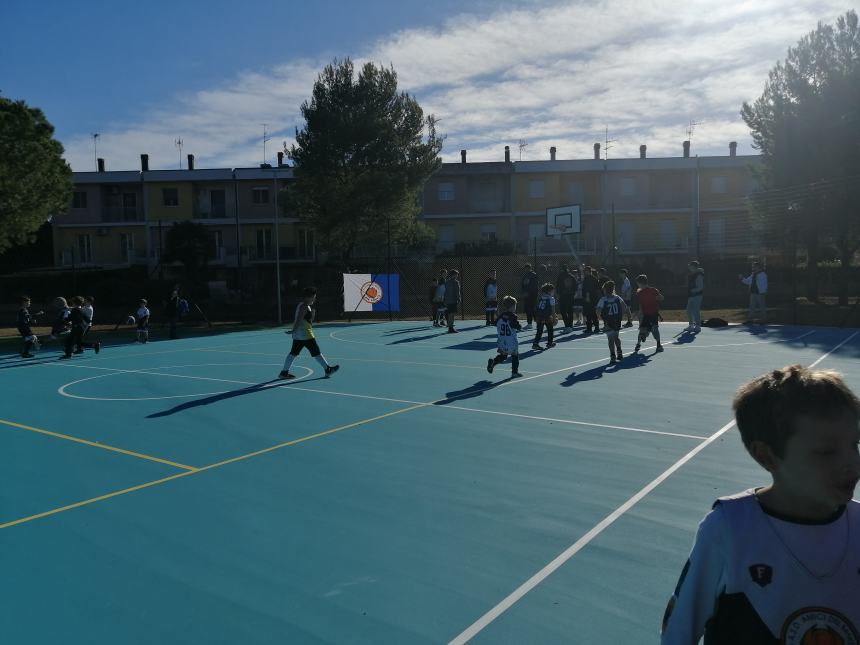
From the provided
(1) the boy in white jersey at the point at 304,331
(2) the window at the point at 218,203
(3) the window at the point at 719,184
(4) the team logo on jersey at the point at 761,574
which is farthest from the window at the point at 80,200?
(4) the team logo on jersey at the point at 761,574

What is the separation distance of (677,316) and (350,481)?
21880 millimetres

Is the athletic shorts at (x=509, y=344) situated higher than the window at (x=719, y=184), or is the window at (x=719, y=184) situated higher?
the window at (x=719, y=184)

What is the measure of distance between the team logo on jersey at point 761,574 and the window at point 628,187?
45.9m

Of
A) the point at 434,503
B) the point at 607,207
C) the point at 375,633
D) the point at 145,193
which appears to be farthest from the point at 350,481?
the point at 145,193

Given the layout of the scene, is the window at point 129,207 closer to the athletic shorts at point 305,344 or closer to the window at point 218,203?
the window at point 218,203

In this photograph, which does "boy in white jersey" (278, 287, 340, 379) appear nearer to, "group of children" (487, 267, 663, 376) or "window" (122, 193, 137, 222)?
"group of children" (487, 267, 663, 376)

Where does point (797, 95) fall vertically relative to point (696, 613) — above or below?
above

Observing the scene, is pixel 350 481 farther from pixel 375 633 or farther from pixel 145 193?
pixel 145 193

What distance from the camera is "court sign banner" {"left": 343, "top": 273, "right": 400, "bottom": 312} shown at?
27.6 meters

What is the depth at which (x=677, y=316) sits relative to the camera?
84.0 ft

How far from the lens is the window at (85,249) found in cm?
4534

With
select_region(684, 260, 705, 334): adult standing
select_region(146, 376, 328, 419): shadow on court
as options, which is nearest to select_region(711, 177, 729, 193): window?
select_region(684, 260, 705, 334): adult standing

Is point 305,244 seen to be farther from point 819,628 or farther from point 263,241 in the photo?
point 819,628

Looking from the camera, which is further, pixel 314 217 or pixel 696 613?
pixel 314 217
